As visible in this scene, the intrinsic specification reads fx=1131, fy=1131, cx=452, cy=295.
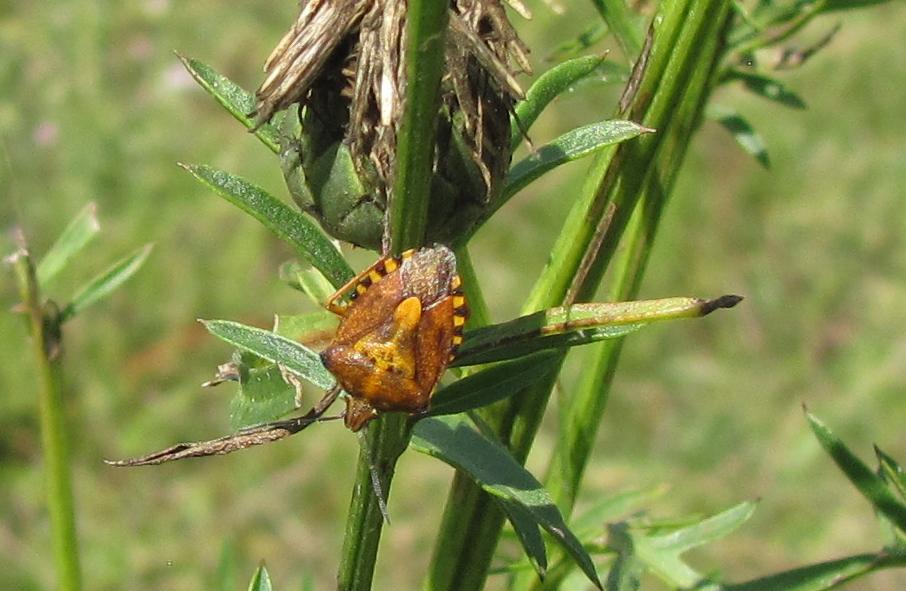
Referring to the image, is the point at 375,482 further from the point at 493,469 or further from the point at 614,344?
the point at 614,344

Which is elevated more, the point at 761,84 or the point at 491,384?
the point at 491,384

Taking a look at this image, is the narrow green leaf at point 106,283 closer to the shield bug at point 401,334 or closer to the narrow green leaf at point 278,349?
the narrow green leaf at point 278,349

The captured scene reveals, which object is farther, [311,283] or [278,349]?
[311,283]

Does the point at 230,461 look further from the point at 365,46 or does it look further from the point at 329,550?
the point at 365,46

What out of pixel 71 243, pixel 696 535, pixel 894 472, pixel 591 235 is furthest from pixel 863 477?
pixel 71 243

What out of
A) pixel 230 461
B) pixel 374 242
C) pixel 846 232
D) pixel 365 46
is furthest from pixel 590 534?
pixel 846 232

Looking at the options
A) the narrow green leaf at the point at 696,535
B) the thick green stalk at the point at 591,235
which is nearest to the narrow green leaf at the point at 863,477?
Result: the narrow green leaf at the point at 696,535
